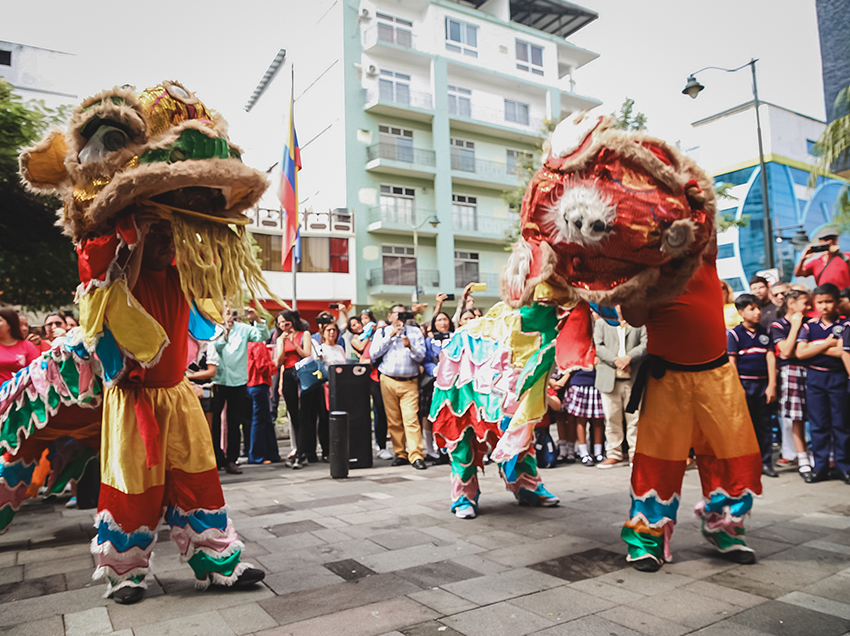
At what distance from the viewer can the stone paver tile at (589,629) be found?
2.64 m

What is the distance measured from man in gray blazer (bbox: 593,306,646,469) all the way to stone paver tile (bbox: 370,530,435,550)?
11.9 ft

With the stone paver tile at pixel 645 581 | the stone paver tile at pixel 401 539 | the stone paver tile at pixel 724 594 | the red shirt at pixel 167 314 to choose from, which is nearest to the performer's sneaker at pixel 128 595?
the red shirt at pixel 167 314

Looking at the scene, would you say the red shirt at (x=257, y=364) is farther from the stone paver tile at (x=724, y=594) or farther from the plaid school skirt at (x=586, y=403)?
the stone paver tile at (x=724, y=594)

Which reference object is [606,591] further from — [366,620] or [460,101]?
[460,101]

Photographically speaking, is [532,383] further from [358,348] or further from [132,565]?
[358,348]

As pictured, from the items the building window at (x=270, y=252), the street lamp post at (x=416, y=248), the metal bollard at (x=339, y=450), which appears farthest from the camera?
the street lamp post at (x=416, y=248)

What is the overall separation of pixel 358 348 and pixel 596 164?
6.84 metres

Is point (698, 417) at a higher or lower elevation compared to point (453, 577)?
higher

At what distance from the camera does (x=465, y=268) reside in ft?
95.3

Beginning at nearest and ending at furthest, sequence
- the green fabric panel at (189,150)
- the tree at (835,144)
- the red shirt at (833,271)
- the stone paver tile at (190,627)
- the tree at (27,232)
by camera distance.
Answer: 1. the stone paver tile at (190,627)
2. the green fabric panel at (189,150)
3. the red shirt at (833,271)
4. the tree at (835,144)
5. the tree at (27,232)

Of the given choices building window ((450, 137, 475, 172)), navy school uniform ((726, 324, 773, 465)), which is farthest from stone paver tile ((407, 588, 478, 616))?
building window ((450, 137, 475, 172))

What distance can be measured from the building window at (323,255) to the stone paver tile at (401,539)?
21759 mm

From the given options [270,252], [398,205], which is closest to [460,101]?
[398,205]

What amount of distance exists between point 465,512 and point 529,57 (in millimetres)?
30061
